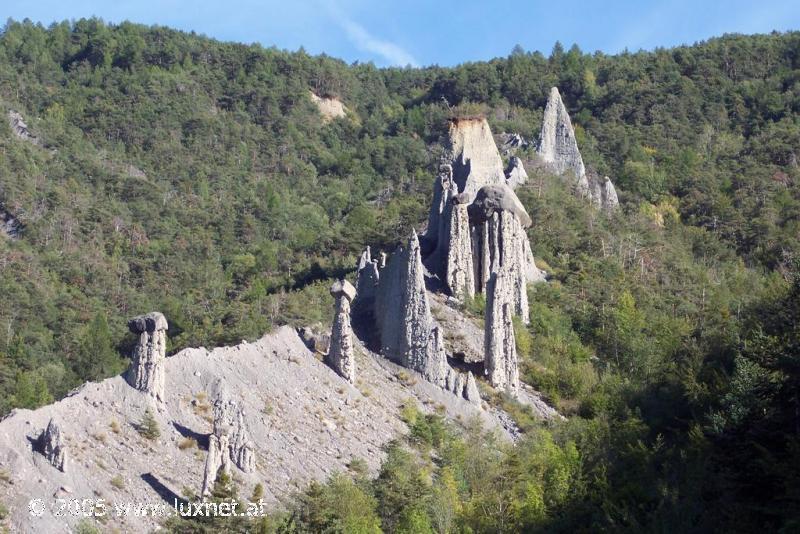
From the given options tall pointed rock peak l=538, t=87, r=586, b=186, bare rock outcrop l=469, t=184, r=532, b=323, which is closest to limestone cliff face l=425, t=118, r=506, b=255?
bare rock outcrop l=469, t=184, r=532, b=323

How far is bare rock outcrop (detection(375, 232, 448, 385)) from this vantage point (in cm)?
6550

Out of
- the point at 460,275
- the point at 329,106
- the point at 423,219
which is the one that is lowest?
the point at 460,275

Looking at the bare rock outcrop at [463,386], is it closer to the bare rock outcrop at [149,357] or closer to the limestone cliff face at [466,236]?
the limestone cliff face at [466,236]

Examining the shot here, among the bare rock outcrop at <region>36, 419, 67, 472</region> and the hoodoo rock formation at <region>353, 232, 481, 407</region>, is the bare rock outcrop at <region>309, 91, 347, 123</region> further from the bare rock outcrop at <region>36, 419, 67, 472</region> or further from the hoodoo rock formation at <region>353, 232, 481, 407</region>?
the bare rock outcrop at <region>36, 419, 67, 472</region>

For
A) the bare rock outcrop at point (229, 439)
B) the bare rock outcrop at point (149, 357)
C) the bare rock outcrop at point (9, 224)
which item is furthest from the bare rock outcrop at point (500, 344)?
the bare rock outcrop at point (9, 224)

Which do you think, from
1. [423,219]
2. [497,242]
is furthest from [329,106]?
[497,242]

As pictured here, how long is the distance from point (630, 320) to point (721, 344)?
18.3 meters

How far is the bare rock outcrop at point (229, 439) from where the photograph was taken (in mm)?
50156

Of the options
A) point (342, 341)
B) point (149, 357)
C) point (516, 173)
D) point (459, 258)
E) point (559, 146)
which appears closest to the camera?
point (149, 357)

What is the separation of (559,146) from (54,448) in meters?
70.5

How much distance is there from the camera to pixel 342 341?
62688 mm

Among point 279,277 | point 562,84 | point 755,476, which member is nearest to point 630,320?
point 279,277

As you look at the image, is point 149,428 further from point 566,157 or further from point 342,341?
point 566,157

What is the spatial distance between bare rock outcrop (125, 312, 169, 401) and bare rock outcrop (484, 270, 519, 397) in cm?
1810
